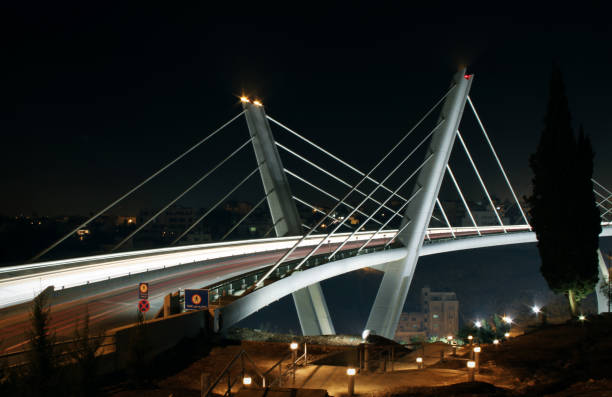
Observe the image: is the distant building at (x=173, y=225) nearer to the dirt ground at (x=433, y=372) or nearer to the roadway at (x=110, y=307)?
the roadway at (x=110, y=307)

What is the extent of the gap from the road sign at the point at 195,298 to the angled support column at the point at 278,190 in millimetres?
13363

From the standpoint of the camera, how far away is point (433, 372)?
11.5 m

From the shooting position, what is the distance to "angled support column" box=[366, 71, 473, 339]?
28.1 metres

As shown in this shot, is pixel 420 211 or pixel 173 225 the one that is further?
pixel 173 225

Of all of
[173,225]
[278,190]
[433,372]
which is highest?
[173,225]

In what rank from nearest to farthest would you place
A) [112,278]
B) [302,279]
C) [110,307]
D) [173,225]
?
[110,307]
[302,279]
[112,278]
[173,225]

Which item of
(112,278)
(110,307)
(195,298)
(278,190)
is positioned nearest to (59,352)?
(195,298)

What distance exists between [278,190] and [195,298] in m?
14.9

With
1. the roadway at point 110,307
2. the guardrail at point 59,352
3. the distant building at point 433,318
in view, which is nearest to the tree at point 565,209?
the roadway at point 110,307

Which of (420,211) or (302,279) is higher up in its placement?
(420,211)

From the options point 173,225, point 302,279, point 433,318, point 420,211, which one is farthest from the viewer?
point 173,225

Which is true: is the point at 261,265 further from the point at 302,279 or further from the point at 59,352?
the point at 59,352

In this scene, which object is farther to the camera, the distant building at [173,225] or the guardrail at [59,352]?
the distant building at [173,225]

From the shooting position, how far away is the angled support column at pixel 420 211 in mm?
28062
